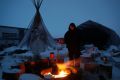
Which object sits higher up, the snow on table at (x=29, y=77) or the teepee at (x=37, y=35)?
the teepee at (x=37, y=35)

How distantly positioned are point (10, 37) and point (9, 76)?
10.9 m

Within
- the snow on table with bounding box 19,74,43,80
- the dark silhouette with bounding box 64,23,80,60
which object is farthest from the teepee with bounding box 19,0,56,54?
the snow on table with bounding box 19,74,43,80

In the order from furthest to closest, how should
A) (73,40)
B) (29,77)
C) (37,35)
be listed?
(37,35) < (73,40) < (29,77)

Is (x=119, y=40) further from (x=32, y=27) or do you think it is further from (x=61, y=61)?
(x=61, y=61)

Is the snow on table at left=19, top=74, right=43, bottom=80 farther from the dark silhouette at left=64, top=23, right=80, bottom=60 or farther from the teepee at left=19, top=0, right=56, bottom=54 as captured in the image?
the teepee at left=19, top=0, right=56, bottom=54

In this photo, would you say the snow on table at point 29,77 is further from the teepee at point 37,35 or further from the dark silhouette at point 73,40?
the teepee at point 37,35

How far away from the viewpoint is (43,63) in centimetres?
485

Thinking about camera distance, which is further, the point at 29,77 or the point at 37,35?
the point at 37,35

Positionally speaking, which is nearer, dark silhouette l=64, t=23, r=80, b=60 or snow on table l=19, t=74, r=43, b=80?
snow on table l=19, t=74, r=43, b=80

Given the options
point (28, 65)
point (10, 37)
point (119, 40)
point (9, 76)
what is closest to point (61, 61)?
point (28, 65)

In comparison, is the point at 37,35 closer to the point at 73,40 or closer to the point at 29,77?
the point at 73,40

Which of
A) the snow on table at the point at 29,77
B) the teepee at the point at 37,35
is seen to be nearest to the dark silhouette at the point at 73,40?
the snow on table at the point at 29,77

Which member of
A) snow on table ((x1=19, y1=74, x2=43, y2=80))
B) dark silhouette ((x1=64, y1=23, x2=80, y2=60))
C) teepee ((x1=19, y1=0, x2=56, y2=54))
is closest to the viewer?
snow on table ((x1=19, y1=74, x2=43, y2=80))

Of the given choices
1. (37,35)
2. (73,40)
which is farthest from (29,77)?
(37,35)
